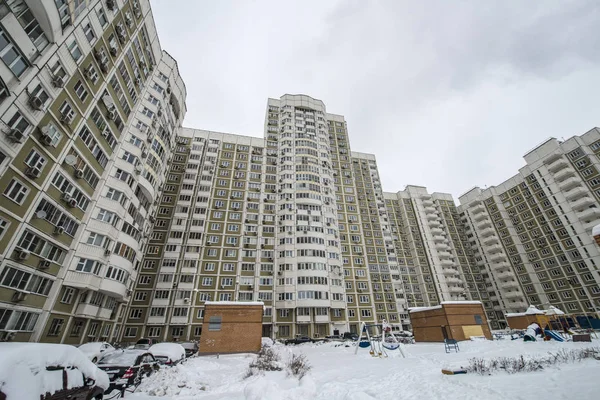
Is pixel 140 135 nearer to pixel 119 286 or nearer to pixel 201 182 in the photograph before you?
pixel 119 286

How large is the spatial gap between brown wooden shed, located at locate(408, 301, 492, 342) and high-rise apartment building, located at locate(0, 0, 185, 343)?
37.6 metres

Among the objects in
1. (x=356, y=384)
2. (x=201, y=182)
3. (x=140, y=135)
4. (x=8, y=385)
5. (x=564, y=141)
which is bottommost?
(x=356, y=384)

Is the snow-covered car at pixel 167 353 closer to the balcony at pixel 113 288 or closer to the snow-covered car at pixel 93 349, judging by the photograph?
the snow-covered car at pixel 93 349

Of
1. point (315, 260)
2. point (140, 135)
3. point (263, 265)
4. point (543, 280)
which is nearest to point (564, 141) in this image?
point (543, 280)

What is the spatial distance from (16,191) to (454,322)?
141 ft

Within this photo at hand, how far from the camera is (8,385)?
583 cm

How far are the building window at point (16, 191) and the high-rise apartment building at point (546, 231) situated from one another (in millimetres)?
92968

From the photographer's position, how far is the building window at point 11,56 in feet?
54.0

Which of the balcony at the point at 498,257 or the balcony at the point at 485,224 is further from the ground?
the balcony at the point at 485,224

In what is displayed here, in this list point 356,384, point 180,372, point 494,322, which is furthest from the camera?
point 494,322

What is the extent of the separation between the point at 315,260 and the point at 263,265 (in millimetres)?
10526

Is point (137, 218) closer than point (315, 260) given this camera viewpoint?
Yes

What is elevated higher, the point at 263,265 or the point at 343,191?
the point at 343,191

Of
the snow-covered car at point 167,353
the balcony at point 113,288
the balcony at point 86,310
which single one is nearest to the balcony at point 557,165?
the snow-covered car at point 167,353
